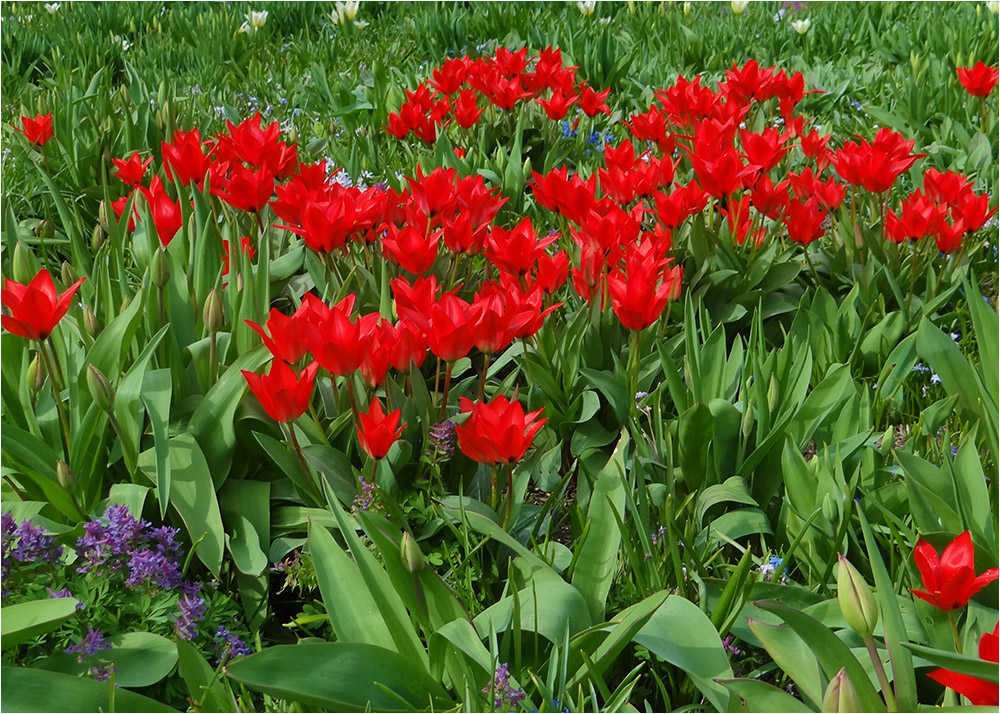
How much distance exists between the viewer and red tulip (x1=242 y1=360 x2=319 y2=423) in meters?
1.31

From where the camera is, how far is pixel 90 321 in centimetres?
164

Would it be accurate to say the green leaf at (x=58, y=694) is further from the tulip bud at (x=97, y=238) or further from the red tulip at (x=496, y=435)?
the tulip bud at (x=97, y=238)

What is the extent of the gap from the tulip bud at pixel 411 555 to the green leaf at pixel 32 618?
1.33ft

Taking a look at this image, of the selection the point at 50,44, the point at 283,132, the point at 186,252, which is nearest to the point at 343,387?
the point at 186,252

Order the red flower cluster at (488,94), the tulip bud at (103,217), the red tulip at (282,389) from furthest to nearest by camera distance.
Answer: the red flower cluster at (488,94) → the tulip bud at (103,217) → the red tulip at (282,389)

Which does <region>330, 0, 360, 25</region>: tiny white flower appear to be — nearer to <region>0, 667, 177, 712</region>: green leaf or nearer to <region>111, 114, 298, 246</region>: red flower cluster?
<region>111, 114, 298, 246</region>: red flower cluster

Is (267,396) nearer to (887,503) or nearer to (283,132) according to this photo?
(887,503)

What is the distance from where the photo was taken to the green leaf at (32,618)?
3.66 ft

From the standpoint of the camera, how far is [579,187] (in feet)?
6.67

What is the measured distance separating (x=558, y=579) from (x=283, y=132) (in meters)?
2.83

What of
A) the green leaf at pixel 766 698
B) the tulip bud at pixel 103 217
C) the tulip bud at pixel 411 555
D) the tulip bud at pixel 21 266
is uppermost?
the tulip bud at pixel 21 266

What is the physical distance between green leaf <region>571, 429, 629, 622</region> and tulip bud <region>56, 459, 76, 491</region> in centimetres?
78

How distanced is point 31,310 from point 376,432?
55cm

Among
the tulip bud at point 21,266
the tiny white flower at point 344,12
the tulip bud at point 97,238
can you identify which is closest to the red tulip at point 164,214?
the tulip bud at point 21,266
